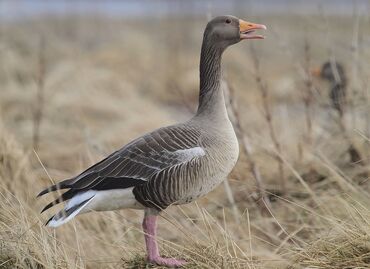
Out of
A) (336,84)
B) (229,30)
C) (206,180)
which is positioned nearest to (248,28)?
(229,30)

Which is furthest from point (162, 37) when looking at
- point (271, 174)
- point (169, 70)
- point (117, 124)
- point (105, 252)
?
point (105, 252)

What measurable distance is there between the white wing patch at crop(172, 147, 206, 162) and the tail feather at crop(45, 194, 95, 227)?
0.54 meters

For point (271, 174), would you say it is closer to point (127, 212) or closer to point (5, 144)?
point (127, 212)

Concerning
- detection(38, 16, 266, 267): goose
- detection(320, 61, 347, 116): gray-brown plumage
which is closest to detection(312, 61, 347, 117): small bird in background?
detection(320, 61, 347, 116): gray-brown plumage

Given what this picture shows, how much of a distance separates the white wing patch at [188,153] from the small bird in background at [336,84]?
2656 millimetres

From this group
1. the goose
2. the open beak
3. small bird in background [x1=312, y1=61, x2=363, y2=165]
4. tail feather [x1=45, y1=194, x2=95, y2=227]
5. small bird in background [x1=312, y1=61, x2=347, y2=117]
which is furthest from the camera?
small bird in background [x1=312, y1=61, x2=347, y2=117]

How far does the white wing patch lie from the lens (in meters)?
A: 4.23

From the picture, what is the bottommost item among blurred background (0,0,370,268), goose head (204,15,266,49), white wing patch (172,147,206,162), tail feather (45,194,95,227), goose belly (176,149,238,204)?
blurred background (0,0,370,268)

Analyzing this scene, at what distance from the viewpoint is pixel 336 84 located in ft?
23.6

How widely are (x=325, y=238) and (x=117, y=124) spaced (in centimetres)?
600

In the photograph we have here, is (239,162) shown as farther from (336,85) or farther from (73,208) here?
(73,208)

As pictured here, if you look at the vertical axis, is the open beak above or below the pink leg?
above

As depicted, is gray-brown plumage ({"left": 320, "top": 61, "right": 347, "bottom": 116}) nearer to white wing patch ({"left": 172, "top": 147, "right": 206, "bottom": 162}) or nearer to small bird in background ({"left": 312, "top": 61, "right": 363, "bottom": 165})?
small bird in background ({"left": 312, "top": 61, "right": 363, "bottom": 165})

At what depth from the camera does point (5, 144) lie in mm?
6383
